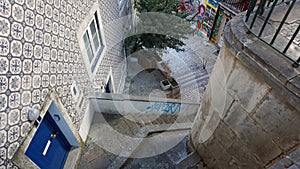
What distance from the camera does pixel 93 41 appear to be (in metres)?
5.50

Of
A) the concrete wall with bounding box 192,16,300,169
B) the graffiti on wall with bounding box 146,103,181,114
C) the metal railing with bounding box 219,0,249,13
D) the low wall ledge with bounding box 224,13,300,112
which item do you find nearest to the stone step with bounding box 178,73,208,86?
the metal railing with bounding box 219,0,249,13

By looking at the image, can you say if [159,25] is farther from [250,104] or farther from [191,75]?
[250,104]

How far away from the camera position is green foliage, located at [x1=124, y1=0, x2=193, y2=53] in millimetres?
9156

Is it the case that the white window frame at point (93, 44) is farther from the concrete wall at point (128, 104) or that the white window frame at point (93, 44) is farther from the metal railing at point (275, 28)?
the metal railing at point (275, 28)

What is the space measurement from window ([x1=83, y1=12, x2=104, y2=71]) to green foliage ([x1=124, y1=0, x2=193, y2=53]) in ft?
11.6

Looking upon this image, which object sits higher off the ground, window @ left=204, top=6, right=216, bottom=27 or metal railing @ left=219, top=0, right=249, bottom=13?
metal railing @ left=219, top=0, right=249, bottom=13

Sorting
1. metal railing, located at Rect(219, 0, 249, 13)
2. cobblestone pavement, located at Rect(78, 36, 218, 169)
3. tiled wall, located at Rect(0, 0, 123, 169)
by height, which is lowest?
cobblestone pavement, located at Rect(78, 36, 218, 169)

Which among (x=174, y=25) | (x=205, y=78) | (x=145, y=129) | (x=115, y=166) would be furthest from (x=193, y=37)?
(x=115, y=166)

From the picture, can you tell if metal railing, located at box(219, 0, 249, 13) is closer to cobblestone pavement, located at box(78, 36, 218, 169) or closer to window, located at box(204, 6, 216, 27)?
window, located at box(204, 6, 216, 27)

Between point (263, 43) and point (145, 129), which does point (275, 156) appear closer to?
point (263, 43)

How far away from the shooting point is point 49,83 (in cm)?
331

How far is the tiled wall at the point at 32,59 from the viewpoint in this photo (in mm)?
2439

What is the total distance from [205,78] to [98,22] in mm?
8259

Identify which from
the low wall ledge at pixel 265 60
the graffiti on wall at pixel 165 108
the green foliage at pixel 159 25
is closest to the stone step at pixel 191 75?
the green foliage at pixel 159 25
